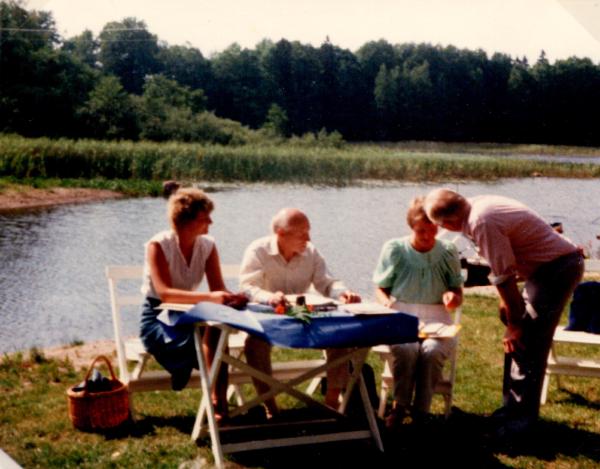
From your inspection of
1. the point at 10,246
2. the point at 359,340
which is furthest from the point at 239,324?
the point at 10,246

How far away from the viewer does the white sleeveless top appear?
4.47 m

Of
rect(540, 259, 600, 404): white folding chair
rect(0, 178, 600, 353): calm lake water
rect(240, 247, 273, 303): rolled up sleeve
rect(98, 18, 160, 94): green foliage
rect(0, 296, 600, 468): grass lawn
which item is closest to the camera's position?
rect(0, 296, 600, 468): grass lawn

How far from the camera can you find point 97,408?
4367 mm

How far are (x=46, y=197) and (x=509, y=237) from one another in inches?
912

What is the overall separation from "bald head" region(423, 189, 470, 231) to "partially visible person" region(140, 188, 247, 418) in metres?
1.18

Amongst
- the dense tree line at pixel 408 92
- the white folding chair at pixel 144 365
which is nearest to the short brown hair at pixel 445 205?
the white folding chair at pixel 144 365

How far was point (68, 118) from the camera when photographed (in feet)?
125

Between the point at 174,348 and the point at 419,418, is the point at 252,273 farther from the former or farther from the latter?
the point at 419,418

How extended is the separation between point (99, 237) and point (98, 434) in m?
13.1

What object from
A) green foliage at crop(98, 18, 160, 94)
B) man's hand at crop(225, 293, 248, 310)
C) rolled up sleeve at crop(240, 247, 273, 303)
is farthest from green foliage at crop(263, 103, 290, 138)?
man's hand at crop(225, 293, 248, 310)

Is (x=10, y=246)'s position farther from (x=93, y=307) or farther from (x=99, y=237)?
(x=93, y=307)

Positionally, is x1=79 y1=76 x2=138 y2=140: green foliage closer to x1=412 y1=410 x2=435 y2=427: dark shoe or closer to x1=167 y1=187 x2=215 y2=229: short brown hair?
x1=167 y1=187 x2=215 y2=229: short brown hair

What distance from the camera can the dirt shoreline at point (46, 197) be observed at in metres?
23.4

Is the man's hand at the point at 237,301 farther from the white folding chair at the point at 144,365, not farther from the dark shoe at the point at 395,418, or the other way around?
the dark shoe at the point at 395,418
